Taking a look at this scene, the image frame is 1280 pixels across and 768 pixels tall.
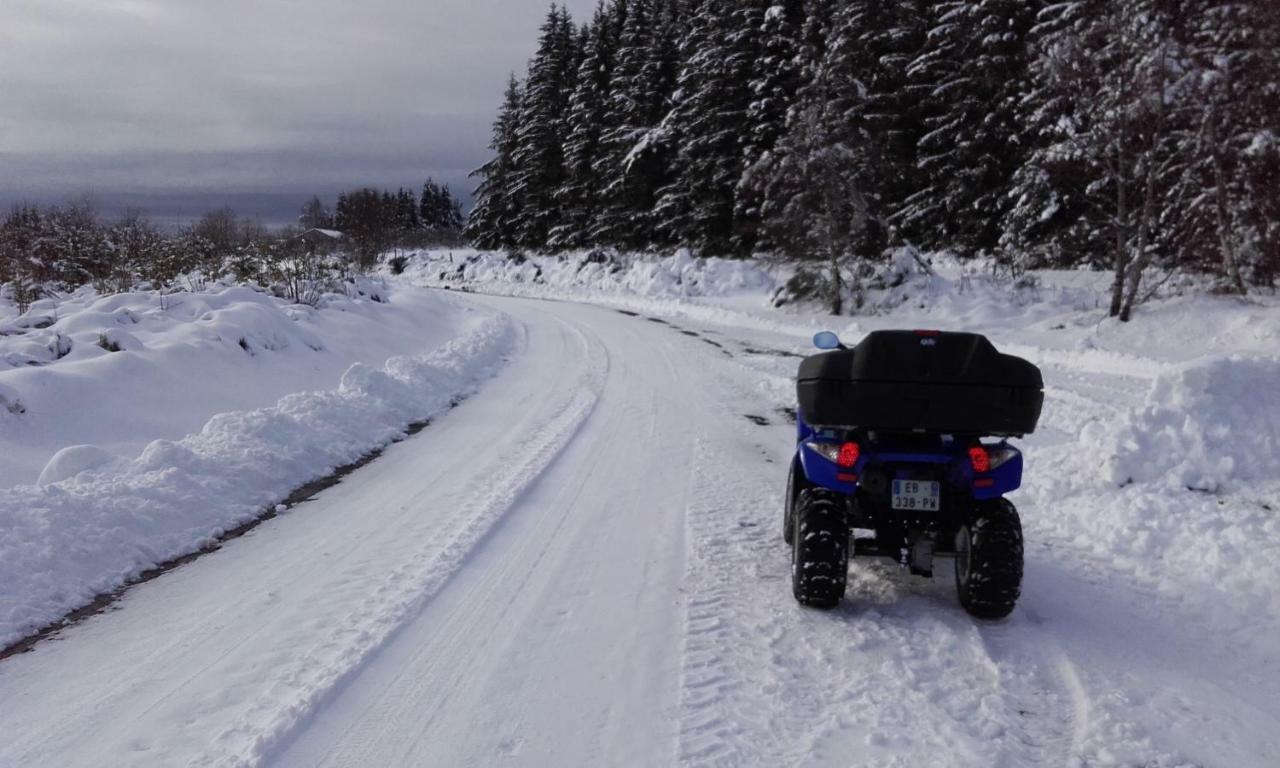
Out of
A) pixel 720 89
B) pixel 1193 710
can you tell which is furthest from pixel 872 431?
pixel 720 89

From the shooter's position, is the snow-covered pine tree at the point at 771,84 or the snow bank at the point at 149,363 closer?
the snow bank at the point at 149,363

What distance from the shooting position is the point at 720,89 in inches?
1409

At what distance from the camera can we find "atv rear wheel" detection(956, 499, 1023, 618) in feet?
14.0

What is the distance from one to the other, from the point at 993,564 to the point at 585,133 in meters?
48.0

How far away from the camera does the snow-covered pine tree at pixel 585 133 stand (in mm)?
49062

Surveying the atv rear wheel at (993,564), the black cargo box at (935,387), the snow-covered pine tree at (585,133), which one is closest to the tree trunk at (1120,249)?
the black cargo box at (935,387)

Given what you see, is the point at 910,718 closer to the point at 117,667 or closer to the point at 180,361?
the point at 117,667

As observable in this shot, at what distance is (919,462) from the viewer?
180 inches

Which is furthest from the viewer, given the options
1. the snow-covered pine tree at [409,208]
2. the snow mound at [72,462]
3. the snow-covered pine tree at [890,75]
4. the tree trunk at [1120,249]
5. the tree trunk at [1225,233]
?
the snow-covered pine tree at [409,208]

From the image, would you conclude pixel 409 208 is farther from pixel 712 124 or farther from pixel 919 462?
pixel 919 462

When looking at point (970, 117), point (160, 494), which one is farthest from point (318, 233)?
point (160, 494)

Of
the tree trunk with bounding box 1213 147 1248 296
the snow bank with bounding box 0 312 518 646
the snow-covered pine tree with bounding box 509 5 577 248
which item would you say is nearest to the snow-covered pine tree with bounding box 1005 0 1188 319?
the tree trunk with bounding box 1213 147 1248 296

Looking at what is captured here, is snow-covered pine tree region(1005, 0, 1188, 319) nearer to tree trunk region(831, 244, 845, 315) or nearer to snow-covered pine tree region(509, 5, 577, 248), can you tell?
tree trunk region(831, 244, 845, 315)

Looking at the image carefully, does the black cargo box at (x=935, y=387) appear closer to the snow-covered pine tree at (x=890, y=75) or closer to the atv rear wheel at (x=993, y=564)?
the atv rear wheel at (x=993, y=564)
